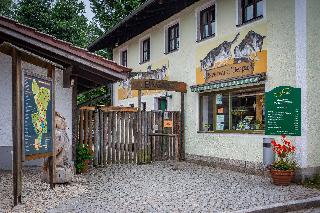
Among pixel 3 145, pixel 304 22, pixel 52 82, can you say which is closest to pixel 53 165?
pixel 52 82

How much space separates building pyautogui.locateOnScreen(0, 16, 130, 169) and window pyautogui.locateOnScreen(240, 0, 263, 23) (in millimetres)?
4207

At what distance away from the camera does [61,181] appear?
7.92 meters

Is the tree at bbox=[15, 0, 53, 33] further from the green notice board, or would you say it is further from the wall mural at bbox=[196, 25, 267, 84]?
the green notice board

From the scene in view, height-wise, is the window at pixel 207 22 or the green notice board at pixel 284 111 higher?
the window at pixel 207 22

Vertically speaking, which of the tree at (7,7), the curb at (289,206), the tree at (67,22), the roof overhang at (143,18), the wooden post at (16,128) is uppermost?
the tree at (7,7)

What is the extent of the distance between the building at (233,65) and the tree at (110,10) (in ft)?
30.1

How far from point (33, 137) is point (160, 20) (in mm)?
10043

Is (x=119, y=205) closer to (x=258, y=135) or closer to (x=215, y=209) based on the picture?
(x=215, y=209)

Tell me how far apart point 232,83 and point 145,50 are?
7.62 metres

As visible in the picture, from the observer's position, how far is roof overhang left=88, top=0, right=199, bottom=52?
12977 millimetres

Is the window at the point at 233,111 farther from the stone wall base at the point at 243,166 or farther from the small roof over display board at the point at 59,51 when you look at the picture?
the small roof over display board at the point at 59,51

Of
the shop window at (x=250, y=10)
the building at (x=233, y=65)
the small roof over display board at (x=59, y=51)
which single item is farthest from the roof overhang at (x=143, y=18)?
the small roof over display board at (x=59, y=51)

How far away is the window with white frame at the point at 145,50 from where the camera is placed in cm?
1700

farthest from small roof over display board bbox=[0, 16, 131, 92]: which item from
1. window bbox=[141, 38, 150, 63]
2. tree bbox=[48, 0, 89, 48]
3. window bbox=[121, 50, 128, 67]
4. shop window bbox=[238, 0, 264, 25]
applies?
tree bbox=[48, 0, 89, 48]
